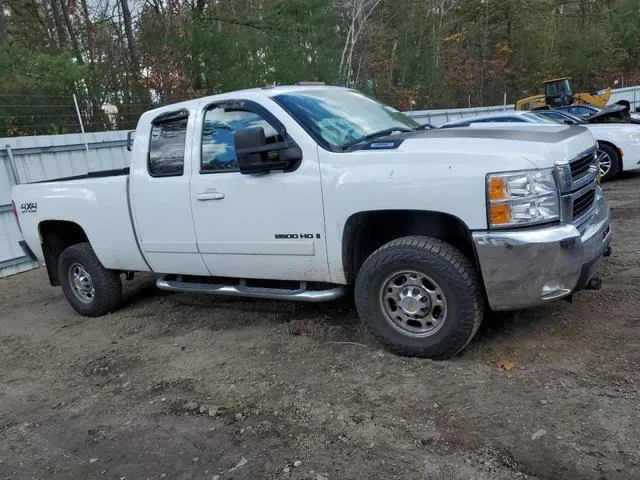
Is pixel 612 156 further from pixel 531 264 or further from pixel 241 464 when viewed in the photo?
pixel 241 464

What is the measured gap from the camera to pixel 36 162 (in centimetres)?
945

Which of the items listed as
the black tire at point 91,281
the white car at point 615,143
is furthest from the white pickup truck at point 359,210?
the white car at point 615,143

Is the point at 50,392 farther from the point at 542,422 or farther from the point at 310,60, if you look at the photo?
the point at 310,60

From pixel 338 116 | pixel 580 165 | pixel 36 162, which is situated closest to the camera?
pixel 580 165

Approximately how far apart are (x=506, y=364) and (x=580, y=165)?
144cm

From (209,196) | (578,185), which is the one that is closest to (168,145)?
(209,196)

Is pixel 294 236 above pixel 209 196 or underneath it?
underneath

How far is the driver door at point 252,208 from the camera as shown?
4.26 metres

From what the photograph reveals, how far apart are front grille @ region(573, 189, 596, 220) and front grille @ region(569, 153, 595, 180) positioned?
16cm

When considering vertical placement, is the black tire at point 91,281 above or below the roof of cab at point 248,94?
below

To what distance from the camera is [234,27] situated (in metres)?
17.4

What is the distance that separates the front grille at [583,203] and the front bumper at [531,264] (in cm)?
20

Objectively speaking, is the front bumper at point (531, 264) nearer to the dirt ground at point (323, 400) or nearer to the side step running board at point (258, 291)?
the dirt ground at point (323, 400)

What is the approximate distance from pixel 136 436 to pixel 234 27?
52.0ft
